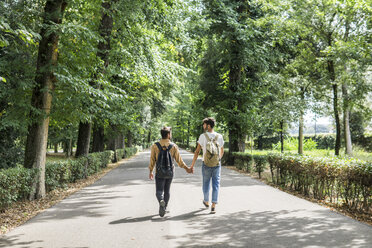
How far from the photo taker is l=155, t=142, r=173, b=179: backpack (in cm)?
645

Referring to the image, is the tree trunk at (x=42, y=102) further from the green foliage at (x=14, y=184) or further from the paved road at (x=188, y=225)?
the paved road at (x=188, y=225)

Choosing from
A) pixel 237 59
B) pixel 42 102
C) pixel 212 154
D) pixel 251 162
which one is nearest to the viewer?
pixel 212 154

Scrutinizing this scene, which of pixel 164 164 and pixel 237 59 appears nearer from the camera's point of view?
pixel 164 164

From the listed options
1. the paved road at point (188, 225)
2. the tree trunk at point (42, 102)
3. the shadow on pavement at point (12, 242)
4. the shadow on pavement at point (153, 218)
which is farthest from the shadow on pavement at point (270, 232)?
the tree trunk at point (42, 102)

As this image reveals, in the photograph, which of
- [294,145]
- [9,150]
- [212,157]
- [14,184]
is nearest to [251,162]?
[212,157]

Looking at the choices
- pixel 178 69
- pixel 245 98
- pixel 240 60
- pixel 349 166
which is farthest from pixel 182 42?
pixel 349 166

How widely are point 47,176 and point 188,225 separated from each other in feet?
18.3

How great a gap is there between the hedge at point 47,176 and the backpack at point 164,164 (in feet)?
10.9

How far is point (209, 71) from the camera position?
23891mm

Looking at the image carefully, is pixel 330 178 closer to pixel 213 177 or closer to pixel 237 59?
pixel 213 177

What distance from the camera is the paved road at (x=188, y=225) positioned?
16.0ft

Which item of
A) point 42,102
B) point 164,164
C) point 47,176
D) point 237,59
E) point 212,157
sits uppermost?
point 237,59

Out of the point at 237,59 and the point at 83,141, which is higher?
the point at 237,59

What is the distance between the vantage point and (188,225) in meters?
5.79
